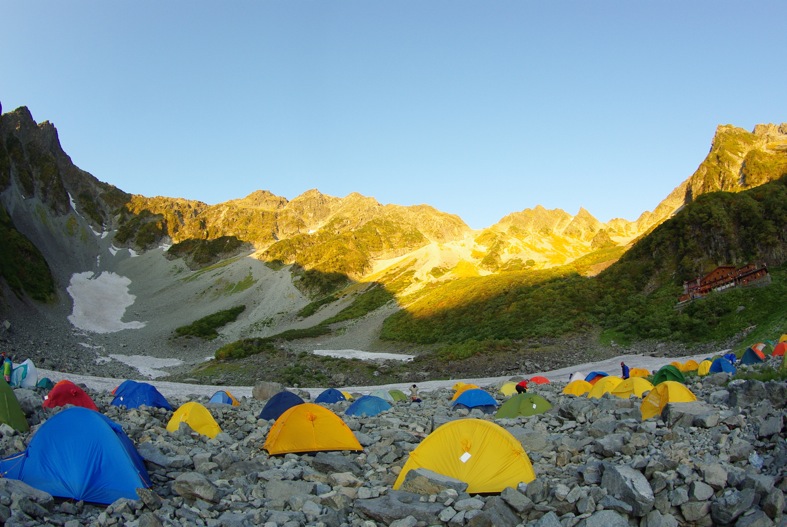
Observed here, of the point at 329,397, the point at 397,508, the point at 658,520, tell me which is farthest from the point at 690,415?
the point at 329,397

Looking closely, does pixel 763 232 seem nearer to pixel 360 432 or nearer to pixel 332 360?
pixel 332 360

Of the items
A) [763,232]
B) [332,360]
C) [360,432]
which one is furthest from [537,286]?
[360,432]

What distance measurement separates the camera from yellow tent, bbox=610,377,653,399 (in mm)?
19203

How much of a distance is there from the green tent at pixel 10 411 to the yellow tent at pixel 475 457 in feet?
30.5

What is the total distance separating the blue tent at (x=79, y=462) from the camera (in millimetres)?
9398

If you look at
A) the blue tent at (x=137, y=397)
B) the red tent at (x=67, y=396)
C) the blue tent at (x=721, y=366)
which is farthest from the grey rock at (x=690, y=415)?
the blue tent at (x=137, y=397)

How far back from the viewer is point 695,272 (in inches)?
2248

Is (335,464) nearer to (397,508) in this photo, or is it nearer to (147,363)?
(397,508)

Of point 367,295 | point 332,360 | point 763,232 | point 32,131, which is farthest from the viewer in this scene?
point 32,131

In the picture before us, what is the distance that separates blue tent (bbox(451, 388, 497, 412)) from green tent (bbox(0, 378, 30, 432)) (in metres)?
15.9

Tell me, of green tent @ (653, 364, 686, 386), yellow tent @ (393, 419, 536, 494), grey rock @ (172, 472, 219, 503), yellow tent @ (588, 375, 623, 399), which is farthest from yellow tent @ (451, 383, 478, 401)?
grey rock @ (172, 472, 219, 503)

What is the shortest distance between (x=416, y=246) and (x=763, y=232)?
4897 inches

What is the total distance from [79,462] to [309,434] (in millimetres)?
5352

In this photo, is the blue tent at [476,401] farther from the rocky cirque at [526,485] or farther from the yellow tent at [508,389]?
the rocky cirque at [526,485]
